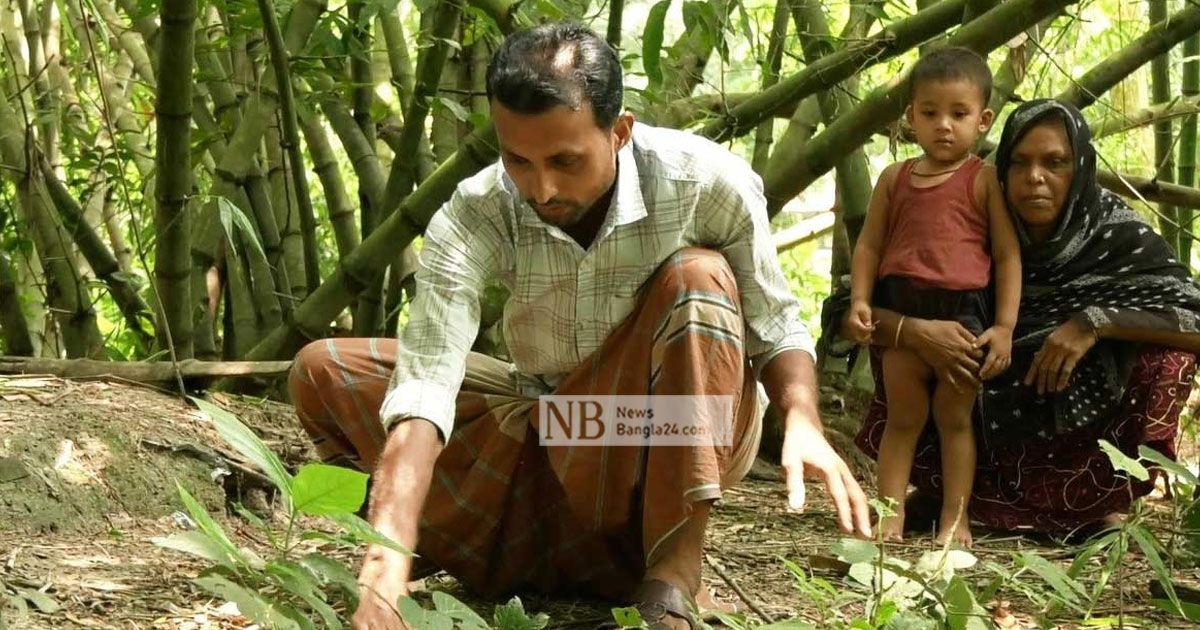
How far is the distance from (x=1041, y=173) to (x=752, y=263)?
1.21 m

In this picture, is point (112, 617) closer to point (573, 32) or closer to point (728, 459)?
point (728, 459)

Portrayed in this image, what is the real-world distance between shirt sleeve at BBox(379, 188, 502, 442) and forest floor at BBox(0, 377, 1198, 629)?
0.42 m

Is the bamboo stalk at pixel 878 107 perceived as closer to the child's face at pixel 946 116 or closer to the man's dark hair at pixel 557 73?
the child's face at pixel 946 116

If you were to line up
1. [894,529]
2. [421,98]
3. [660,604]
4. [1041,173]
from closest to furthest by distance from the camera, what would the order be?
[660,604], [894,529], [1041,173], [421,98]

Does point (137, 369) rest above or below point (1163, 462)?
above

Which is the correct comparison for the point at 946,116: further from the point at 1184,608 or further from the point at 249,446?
the point at 249,446

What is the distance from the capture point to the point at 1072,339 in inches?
125

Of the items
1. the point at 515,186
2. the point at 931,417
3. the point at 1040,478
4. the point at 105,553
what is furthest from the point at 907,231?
the point at 105,553

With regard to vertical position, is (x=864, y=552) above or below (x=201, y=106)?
below

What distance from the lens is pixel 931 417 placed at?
336 cm

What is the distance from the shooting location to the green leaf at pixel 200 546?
5.42 ft

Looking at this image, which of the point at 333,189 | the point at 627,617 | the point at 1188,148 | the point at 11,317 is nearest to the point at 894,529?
the point at 627,617

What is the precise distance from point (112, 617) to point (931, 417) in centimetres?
197

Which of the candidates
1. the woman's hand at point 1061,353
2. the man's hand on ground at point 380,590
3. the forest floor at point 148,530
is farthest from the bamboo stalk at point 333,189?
the man's hand on ground at point 380,590
